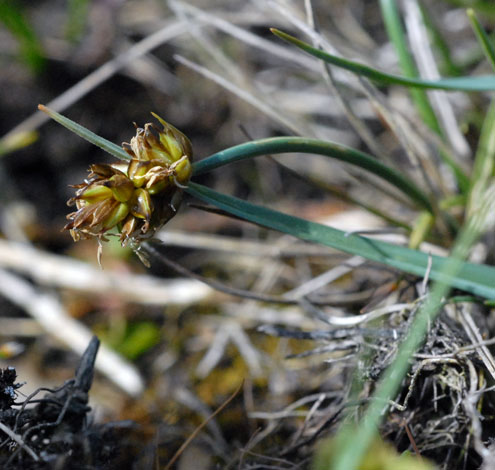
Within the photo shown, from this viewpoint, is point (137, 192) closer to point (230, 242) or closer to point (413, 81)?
point (413, 81)

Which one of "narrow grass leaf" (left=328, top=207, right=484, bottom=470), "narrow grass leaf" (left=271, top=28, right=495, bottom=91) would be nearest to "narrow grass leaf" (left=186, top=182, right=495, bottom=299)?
"narrow grass leaf" (left=328, top=207, right=484, bottom=470)

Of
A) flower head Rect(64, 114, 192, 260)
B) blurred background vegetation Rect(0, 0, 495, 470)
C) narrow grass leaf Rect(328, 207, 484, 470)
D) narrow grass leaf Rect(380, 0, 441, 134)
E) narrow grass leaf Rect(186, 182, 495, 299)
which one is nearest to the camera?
narrow grass leaf Rect(328, 207, 484, 470)

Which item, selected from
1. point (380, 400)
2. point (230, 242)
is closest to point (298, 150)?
point (380, 400)

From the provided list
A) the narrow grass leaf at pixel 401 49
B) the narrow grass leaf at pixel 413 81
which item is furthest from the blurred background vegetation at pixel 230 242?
the narrow grass leaf at pixel 413 81

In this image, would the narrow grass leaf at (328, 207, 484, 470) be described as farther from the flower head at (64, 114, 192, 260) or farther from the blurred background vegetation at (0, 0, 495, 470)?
the flower head at (64, 114, 192, 260)

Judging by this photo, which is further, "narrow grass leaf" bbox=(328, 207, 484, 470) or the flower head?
the flower head

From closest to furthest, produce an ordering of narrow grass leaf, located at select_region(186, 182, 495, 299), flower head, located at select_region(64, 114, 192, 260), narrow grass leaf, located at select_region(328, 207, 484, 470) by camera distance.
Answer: narrow grass leaf, located at select_region(328, 207, 484, 470), flower head, located at select_region(64, 114, 192, 260), narrow grass leaf, located at select_region(186, 182, 495, 299)

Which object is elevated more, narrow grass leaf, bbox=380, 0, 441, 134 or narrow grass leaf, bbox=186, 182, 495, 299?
narrow grass leaf, bbox=380, 0, 441, 134
